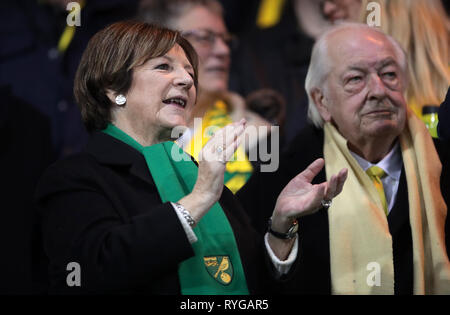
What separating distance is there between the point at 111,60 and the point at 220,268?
732 millimetres

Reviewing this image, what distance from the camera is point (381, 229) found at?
87.7 inches

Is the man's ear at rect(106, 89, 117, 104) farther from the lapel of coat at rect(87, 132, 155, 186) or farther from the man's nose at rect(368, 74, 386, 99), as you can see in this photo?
the man's nose at rect(368, 74, 386, 99)

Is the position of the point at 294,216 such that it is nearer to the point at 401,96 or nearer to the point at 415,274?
the point at 415,274

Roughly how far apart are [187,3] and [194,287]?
213cm

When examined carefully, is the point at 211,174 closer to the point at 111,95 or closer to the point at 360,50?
the point at 111,95

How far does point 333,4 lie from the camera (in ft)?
10.8

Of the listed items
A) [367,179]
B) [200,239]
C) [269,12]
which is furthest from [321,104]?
[269,12]

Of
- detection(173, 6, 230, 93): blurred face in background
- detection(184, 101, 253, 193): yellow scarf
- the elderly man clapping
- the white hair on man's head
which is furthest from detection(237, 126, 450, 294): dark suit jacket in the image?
detection(173, 6, 230, 93): blurred face in background

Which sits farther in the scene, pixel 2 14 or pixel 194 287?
pixel 2 14

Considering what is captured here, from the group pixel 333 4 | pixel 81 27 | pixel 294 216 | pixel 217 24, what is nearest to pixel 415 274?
pixel 294 216

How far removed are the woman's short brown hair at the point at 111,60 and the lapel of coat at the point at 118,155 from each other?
109mm

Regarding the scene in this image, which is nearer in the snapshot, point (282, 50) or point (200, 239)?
point (200, 239)

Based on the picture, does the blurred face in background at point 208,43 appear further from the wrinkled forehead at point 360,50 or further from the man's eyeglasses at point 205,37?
the wrinkled forehead at point 360,50

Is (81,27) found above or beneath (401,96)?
above
